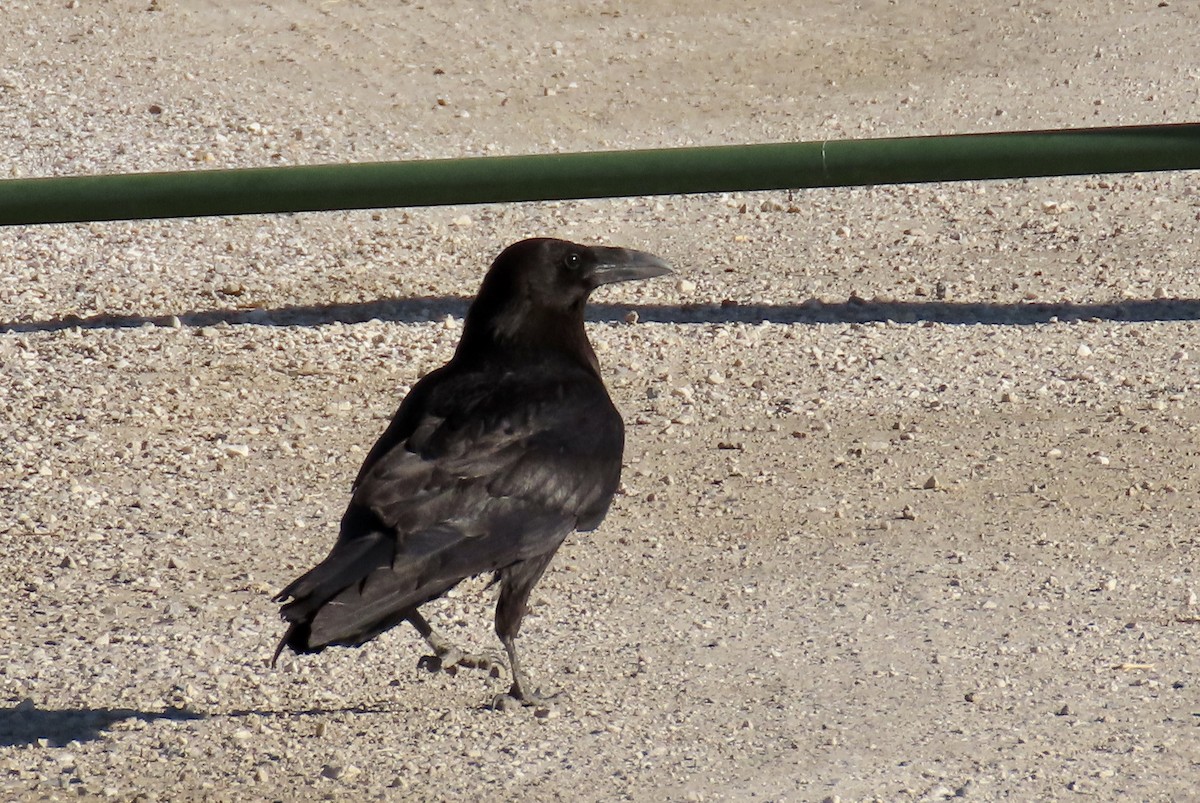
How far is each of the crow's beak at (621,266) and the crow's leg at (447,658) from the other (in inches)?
48.8

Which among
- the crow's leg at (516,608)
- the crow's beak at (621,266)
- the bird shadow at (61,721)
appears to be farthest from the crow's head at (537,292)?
the bird shadow at (61,721)

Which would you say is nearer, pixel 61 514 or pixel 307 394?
pixel 61 514

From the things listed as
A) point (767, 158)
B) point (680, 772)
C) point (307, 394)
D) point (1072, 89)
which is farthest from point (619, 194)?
point (1072, 89)

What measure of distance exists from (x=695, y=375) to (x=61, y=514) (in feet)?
8.52

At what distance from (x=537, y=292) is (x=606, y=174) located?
7.12 feet

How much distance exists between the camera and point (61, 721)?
4637mm

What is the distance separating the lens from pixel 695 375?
719 centimetres

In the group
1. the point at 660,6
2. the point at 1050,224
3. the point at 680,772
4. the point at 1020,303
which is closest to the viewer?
the point at 680,772

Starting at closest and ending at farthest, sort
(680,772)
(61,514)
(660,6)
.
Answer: (680,772) → (61,514) → (660,6)

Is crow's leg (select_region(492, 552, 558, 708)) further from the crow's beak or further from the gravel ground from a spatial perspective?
the crow's beak

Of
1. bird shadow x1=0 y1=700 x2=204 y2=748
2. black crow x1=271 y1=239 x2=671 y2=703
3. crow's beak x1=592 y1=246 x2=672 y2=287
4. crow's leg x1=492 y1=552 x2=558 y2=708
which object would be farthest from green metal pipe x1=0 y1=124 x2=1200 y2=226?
bird shadow x1=0 y1=700 x2=204 y2=748

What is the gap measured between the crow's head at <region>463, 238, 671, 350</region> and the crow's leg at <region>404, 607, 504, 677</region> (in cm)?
93

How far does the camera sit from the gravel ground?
177 inches

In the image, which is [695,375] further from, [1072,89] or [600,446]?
[1072,89]
